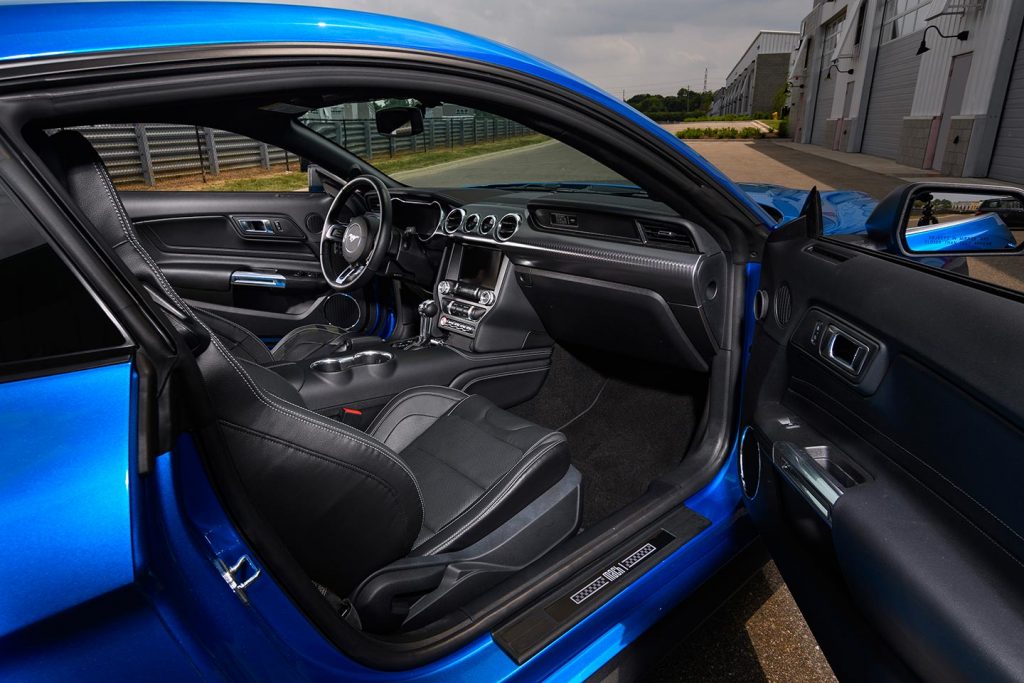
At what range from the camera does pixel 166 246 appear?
3.24 m

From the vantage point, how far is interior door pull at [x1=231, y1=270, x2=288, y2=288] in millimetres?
3238

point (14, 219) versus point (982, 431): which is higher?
point (14, 219)

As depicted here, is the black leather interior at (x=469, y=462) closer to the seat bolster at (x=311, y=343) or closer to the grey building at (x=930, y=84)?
the seat bolster at (x=311, y=343)

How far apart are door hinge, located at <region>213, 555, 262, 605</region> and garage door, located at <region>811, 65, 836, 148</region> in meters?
25.7

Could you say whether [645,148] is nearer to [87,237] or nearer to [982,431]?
[982,431]

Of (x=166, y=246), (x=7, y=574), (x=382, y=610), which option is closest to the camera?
(x=7, y=574)

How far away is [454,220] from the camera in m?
2.74

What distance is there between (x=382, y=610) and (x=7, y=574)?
807 mm

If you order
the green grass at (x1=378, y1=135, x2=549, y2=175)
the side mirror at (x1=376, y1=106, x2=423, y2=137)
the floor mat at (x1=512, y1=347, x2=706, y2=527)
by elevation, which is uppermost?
the side mirror at (x1=376, y1=106, x2=423, y2=137)

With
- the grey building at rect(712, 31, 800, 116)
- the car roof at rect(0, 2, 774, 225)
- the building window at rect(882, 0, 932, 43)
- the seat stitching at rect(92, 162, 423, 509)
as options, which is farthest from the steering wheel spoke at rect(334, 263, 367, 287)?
the grey building at rect(712, 31, 800, 116)

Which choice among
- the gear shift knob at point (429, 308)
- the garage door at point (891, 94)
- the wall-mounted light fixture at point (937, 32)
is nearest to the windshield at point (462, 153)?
the gear shift knob at point (429, 308)

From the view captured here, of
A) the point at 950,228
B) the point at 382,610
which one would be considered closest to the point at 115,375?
the point at 382,610

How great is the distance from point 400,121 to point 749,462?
1492 millimetres

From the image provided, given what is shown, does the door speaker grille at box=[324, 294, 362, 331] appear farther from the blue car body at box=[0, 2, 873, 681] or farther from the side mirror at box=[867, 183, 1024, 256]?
the side mirror at box=[867, 183, 1024, 256]
